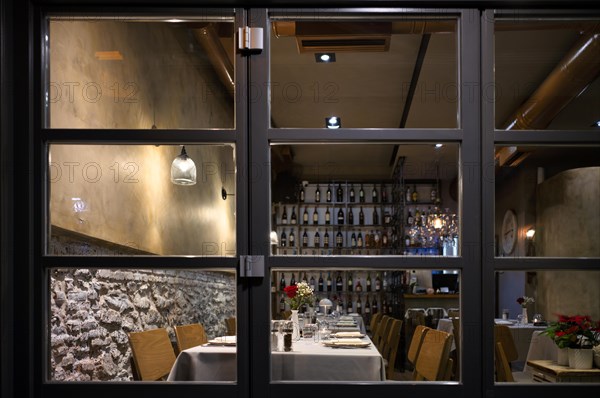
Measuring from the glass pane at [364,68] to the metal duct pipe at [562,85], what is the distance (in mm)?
218

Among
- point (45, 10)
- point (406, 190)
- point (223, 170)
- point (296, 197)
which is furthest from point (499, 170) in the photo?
point (45, 10)

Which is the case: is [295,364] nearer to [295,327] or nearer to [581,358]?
[295,327]

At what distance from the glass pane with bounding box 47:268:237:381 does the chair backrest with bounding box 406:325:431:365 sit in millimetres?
673

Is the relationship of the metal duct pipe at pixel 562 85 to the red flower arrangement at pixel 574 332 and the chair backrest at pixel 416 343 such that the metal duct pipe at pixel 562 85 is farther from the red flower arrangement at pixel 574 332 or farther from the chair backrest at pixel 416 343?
the chair backrest at pixel 416 343

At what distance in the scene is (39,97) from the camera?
1942mm

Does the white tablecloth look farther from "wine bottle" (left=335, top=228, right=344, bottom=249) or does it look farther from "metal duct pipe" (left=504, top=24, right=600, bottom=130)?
"metal duct pipe" (left=504, top=24, right=600, bottom=130)

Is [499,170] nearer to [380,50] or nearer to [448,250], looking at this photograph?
[448,250]

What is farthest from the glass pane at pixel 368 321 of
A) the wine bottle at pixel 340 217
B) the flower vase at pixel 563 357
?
the wine bottle at pixel 340 217

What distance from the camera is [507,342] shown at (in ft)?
6.85

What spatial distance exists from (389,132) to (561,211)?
0.77 metres

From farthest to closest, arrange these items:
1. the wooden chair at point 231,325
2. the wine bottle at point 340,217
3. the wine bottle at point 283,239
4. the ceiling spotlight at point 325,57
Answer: the wine bottle at point 340,217, the wine bottle at point 283,239, the ceiling spotlight at point 325,57, the wooden chair at point 231,325

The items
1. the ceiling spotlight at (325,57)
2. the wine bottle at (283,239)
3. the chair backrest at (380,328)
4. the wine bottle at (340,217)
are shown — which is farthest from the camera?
the wine bottle at (340,217)

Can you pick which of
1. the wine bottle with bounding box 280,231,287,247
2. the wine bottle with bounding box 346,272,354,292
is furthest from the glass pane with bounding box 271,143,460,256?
the wine bottle with bounding box 346,272,354,292

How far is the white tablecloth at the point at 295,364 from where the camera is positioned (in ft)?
6.28
